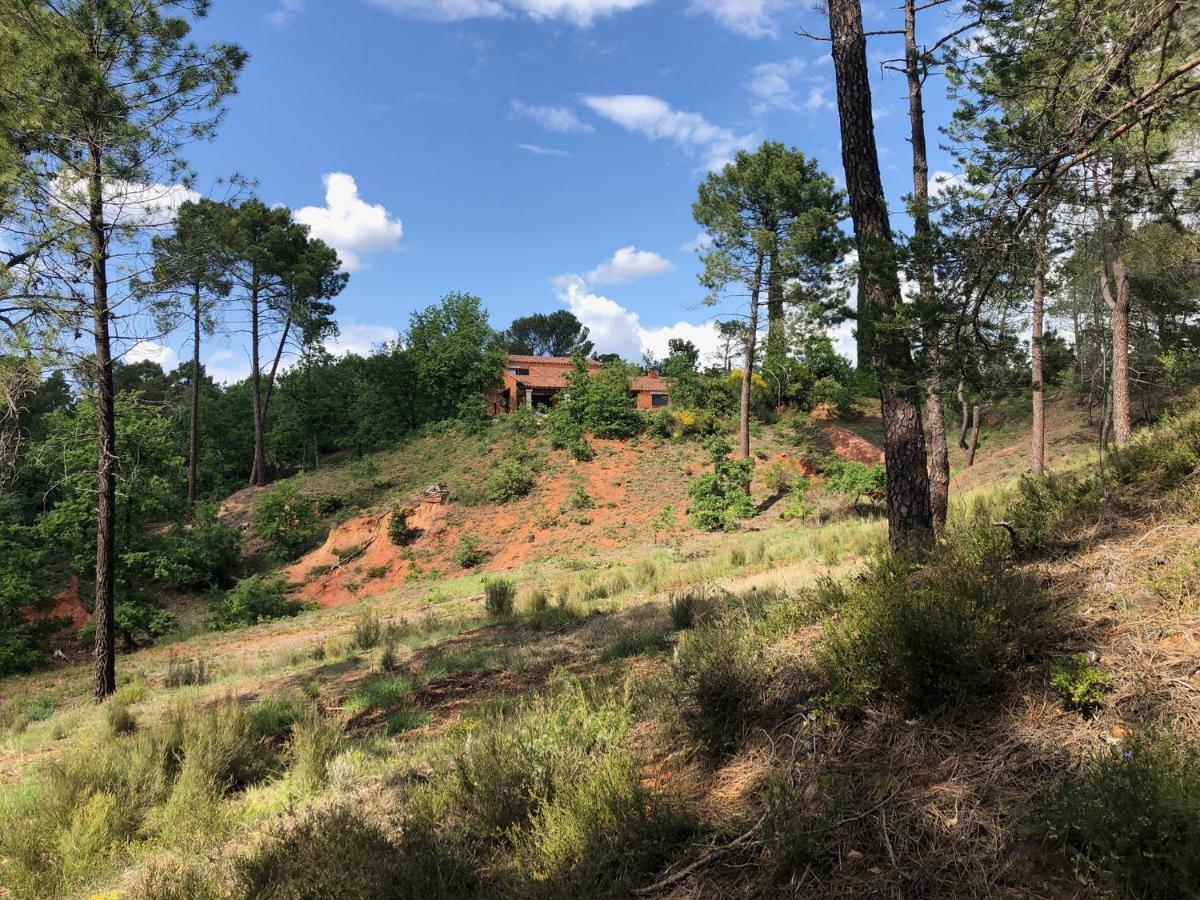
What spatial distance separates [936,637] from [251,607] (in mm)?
20981

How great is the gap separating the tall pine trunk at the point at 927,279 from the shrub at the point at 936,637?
1.82m

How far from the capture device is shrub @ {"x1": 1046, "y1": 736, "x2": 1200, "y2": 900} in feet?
6.26

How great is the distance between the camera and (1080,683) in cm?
298

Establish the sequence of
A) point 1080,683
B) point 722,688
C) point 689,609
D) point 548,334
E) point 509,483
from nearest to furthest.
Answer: point 1080,683, point 722,688, point 689,609, point 509,483, point 548,334

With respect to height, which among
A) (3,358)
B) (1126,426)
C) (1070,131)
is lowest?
(1126,426)

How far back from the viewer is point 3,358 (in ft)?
26.2

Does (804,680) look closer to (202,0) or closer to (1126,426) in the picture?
(202,0)

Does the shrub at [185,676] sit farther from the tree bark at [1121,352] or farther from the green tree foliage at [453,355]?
the green tree foliage at [453,355]

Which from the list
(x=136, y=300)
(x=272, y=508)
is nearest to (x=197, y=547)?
(x=272, y=508)

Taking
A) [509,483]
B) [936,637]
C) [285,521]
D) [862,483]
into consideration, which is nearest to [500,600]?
[936,637]

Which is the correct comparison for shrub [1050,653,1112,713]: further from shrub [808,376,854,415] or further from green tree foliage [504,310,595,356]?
green tree foliage [504,310,595,356]

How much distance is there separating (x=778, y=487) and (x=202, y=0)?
21486mm

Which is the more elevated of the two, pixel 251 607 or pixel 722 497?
pixel 722 497

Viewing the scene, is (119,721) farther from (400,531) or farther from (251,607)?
(400,531)
